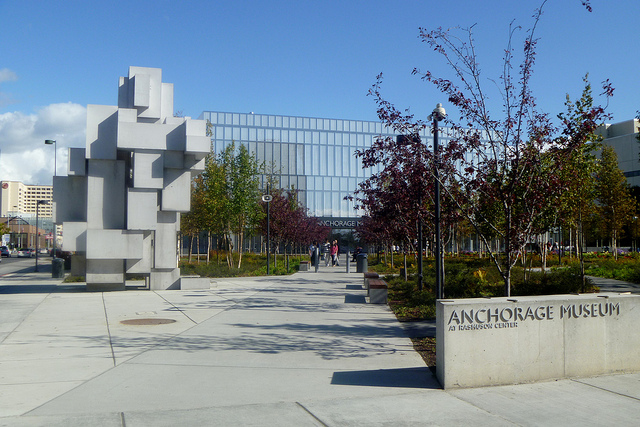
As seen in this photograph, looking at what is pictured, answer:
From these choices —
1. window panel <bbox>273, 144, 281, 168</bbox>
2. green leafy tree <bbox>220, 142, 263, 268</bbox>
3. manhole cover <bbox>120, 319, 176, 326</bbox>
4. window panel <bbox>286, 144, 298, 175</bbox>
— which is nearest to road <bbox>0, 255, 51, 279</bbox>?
green leafy tree <bbox>220, 142, 263, 268</bbox>

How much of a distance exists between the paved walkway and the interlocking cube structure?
5.53m

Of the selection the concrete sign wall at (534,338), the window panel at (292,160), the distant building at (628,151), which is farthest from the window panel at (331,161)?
the concrete sign wall at (534,338)

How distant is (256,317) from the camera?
41.7ft

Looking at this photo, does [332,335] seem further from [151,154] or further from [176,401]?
[151,154]

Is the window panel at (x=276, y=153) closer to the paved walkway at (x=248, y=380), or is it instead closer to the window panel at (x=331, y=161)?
the window panel at (x=331, y=161)

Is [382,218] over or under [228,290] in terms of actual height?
over

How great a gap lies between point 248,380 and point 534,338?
367cm

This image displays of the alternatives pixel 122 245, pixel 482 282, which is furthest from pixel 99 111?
pixel 482 282

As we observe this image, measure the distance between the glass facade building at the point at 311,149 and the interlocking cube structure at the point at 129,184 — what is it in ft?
187

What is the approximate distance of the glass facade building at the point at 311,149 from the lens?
7700 centimetres

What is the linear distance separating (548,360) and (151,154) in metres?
14.2

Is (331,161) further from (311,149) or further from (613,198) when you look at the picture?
(613,198)

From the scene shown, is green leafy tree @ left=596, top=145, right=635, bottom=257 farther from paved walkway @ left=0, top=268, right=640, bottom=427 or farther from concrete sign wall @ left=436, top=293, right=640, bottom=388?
concrete sign wall @ left=436, top=293, right=640, bottom=388

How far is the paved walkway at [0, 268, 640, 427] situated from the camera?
574cm
